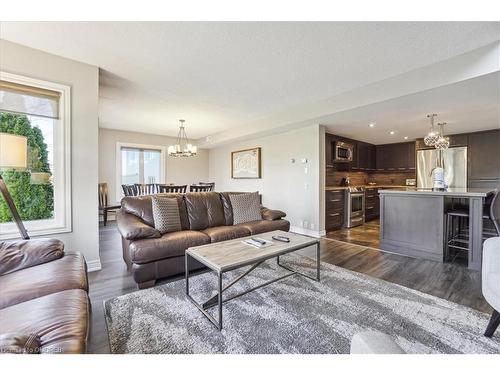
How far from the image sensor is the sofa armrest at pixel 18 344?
2.33 feet

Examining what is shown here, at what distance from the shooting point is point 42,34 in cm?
211

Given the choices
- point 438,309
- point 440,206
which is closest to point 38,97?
point 438,309

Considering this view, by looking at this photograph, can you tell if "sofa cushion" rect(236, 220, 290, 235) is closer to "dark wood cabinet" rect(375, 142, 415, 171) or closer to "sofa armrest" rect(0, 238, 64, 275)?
"sofa armrest" rect(0, 238, 64, 275)

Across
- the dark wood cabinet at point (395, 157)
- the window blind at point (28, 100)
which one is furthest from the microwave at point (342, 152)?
the window blind at point (28, 100)

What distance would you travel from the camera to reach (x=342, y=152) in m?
5.41

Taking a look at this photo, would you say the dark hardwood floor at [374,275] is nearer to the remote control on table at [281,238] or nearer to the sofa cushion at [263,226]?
the sofa cushion at [263,226]

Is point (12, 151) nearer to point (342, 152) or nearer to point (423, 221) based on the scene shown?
point (423, 221)

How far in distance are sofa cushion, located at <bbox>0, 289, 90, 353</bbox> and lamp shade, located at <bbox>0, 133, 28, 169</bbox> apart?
118 centimetres

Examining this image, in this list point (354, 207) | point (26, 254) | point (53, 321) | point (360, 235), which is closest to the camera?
point (53, 321)

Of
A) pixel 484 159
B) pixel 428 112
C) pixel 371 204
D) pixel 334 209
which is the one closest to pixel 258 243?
pixel 334 209

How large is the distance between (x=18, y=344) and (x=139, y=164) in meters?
6.29

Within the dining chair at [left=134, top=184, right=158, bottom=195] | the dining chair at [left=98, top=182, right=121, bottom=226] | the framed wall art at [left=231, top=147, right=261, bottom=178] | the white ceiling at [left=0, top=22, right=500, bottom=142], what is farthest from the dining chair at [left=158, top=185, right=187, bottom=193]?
the framed wall art at [left=231, top=147, right=261, bottom=178]

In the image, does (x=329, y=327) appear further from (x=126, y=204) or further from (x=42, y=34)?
(x=42, y=34)

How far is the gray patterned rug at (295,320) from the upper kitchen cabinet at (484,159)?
5.00m
